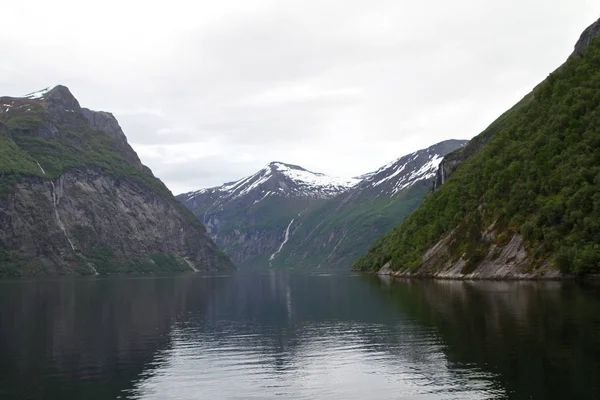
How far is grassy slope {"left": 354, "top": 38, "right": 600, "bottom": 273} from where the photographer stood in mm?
100938

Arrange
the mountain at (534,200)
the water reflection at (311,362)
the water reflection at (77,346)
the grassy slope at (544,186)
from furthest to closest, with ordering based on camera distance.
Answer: the mountain at (534,200) → the grassy slope at (544,186) → the water reflection at (77,346) → the water reflection at (311,362)

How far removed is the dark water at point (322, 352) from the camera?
3231 cm

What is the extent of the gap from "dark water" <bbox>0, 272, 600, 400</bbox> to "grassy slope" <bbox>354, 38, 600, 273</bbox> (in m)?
28.7

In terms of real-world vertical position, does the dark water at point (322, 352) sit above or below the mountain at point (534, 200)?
below

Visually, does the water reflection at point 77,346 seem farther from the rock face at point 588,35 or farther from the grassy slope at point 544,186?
the rock face at point 588,35

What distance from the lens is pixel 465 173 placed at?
175500mm

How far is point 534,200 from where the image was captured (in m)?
119

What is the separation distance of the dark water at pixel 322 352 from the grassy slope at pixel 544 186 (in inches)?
1130

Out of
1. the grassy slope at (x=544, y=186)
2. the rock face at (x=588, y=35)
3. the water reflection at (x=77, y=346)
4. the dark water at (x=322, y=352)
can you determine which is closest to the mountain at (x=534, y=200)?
the grassy slope at (x=544, y=186)

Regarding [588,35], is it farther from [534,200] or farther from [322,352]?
[322,352]

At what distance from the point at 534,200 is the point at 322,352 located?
87798 millimetres

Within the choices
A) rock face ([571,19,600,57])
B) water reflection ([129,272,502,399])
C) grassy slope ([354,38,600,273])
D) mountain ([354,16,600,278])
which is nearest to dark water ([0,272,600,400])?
water reflection ([129,272,502,399])

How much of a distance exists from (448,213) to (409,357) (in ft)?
395

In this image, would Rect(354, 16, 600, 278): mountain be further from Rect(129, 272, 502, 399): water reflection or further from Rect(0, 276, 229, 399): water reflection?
Rect(0, 276, 229, 399): water reflection
